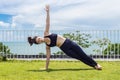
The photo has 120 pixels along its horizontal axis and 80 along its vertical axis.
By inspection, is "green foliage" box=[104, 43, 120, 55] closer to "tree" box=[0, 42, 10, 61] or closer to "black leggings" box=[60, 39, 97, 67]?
"tree" box=[0, 42, 10, 61]

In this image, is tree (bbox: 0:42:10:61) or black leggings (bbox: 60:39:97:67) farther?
tree (bbox: 0:42:10:61)

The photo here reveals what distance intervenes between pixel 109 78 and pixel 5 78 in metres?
2.00

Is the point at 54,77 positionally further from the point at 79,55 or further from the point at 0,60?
the point at 0,60

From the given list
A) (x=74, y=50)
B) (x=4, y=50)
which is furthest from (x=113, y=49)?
(x=74, y=50)

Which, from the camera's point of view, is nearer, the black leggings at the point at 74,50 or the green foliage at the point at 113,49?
the black leggings at the point at 74,50

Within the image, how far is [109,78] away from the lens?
7.77 metres

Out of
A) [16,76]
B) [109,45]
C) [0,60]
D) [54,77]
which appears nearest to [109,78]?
[54,77]

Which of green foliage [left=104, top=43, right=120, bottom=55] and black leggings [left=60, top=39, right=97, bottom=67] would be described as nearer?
black leggings [left=60, top=39, right=97, bottom=67]

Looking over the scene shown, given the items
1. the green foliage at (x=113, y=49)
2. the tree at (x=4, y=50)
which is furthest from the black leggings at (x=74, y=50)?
the tree at (x=4, y=50)

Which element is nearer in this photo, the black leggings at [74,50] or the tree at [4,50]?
the black leggings at [74,50]

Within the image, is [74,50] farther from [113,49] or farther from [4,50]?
[4,50]

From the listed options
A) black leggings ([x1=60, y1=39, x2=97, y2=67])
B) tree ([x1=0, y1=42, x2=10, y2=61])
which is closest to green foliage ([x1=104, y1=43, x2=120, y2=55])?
tree ([x1=0, y1=42, x2=10, y2=61])

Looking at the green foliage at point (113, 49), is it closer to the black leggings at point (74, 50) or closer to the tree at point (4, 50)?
the tree at point (4, 50)

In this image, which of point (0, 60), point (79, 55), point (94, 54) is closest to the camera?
point (79, 55)
